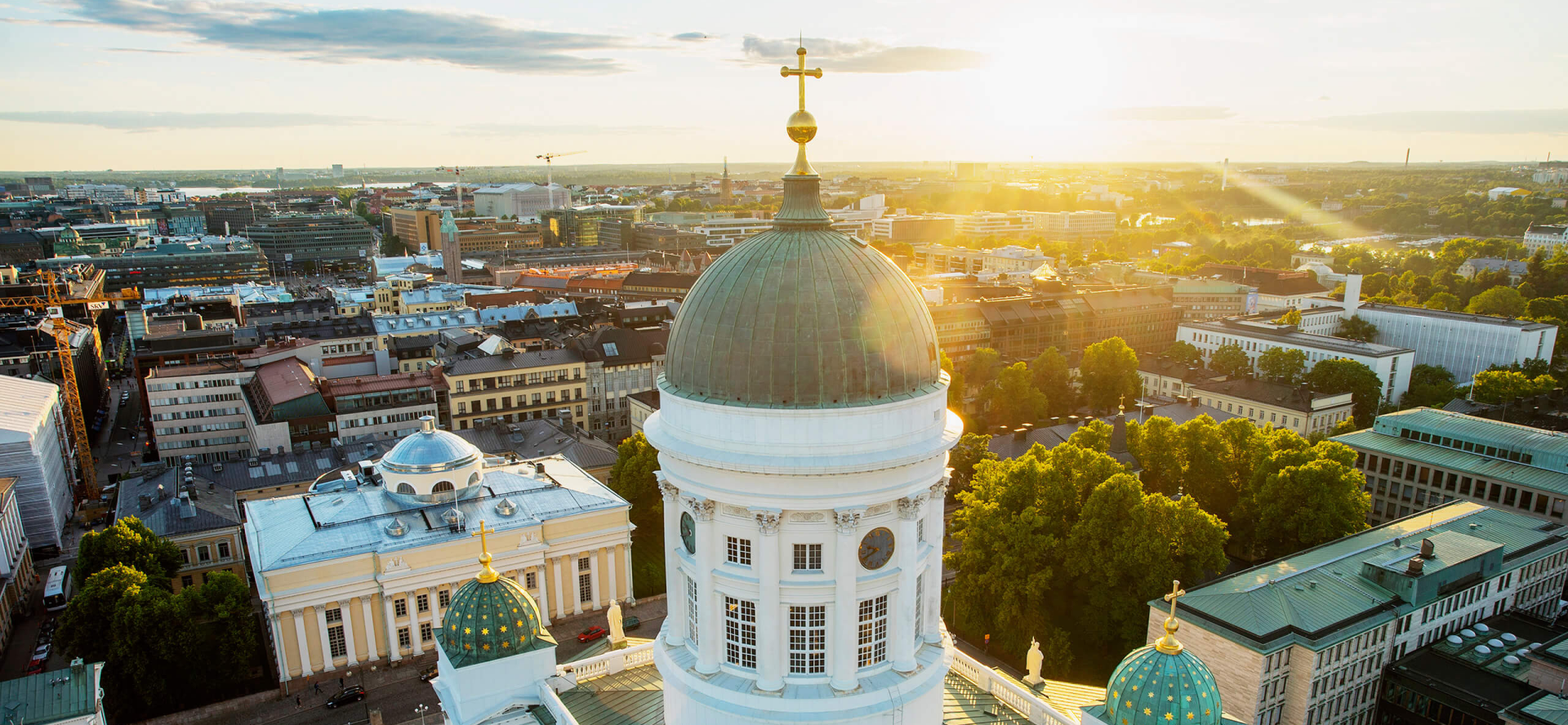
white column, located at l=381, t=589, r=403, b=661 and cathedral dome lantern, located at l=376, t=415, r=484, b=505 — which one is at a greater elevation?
cathedral dome lantern, located at l=376, t=415, r=484, b=505

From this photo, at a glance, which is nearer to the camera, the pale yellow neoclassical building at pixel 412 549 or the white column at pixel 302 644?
the white column at pixel 302 644

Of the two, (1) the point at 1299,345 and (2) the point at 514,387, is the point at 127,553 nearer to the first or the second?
(2) the point at 514,387

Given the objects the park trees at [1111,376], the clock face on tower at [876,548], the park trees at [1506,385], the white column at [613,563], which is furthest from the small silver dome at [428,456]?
the park trees at [1506,385]

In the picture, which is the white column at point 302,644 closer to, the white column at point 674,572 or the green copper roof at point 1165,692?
the white column at point 674,572

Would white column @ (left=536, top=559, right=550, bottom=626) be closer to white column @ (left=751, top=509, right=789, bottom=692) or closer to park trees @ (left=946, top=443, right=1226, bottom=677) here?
park trees @ (left=946, top=443, right=1226, bottom=677)

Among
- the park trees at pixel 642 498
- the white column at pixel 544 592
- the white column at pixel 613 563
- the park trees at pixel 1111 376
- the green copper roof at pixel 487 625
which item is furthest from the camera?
the park trees at pixel 1111 376

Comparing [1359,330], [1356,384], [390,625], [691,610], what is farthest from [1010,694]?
[1359,330]

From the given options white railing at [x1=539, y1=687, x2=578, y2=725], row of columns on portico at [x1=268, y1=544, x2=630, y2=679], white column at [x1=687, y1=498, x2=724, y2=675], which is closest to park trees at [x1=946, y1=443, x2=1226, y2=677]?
row of columns on portico at [x1=268, y1=544, x2=630, y2=679]
